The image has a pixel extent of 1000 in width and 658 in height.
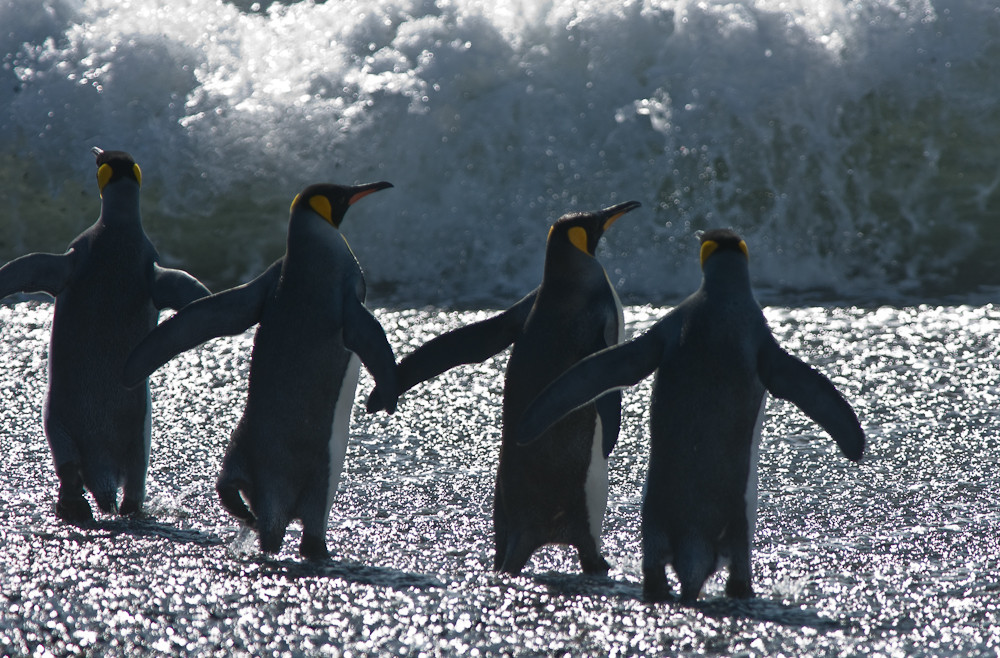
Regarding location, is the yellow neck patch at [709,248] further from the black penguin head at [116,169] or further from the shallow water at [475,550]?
the black penguin head at [116,169]

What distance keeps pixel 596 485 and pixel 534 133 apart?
5.64 metres

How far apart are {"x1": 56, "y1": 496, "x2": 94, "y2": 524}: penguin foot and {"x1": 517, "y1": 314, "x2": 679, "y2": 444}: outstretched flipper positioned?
4.53 feet

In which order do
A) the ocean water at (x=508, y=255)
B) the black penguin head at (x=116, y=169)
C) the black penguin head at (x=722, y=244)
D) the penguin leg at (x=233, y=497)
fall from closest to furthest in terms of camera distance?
1. the ocean water at (x=508, y=255)
2. the black penguin head at (x=722, y=244)
3. the penguin leg at (x=233, y=497)
4. the black penguin head at (x=116, y=169)

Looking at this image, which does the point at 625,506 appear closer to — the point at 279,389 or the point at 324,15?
the point at 279,389

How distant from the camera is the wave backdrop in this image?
760 centimetres

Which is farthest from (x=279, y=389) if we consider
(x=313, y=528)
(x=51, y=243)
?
(x=51, y=243)

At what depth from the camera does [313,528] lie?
3.02 m

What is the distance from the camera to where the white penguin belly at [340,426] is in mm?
3088

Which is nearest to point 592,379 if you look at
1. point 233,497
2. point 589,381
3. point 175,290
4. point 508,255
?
point 589,381

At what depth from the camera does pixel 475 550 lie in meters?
3.07

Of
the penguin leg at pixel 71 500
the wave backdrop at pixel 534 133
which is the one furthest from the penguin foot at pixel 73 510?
the wave backdrop at pixel 534 133

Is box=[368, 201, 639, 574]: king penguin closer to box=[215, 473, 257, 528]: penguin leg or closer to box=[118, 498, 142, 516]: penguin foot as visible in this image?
box=[215, 473, 257, 528]: penguin leg

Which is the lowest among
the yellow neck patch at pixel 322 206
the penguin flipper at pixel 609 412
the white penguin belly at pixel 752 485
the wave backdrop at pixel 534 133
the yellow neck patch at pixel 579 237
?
the white penguin belly at pixel 752 485

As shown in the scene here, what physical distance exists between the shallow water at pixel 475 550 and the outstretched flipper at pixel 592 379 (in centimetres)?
39
